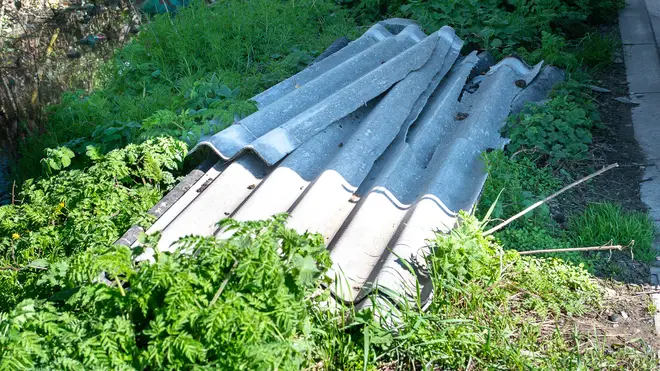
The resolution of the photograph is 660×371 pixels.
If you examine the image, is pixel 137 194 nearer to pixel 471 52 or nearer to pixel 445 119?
pixel 445 119

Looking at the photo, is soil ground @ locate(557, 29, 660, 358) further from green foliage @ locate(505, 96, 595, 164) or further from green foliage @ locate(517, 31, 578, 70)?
green foliage @ locate(517, 31, 578, 70)

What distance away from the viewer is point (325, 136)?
5.20 metres

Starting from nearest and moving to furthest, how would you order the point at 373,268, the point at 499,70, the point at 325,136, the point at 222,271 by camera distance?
the point at 222,271 → the point at 373,268 → the point at 325,136 → the point at 499,70

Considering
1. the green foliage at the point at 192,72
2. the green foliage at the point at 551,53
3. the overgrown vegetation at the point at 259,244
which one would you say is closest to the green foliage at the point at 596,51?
the overgrown vegetation at the point at 259,244

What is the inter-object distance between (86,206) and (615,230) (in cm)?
352

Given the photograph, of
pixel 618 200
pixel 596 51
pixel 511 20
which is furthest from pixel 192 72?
pixel 618 200

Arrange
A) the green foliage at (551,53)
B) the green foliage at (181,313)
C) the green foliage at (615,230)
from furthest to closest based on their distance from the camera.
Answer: the green foliage at (551,53) < the green foliage at (615,230) < the green foliage at (181,313)

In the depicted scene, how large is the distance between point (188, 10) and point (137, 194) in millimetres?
4036

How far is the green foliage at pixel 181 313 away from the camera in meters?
2.71

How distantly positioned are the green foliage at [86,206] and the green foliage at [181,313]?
1.22 metres

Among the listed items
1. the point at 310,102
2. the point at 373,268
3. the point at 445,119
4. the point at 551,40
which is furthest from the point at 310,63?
the point at 373,268

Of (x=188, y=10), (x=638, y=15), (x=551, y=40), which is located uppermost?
(x=188, y=10)

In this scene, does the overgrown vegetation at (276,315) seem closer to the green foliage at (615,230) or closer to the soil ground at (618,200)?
the soil ground at (618,200)

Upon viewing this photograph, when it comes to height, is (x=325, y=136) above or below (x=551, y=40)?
above
